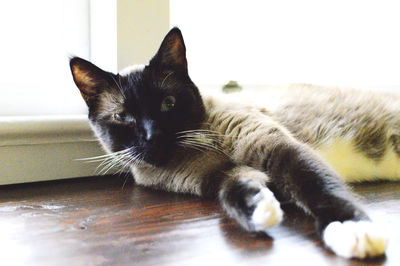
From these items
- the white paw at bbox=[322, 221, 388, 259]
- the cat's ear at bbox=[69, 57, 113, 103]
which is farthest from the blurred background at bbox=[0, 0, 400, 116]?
the white paw at bbox=[322, 221, 388, 259]

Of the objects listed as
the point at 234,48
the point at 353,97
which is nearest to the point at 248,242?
the point at 353,97

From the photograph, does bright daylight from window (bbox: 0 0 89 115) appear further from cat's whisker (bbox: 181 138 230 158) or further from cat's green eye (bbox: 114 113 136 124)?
cat's whisker (bbox: 181 138 230 158)

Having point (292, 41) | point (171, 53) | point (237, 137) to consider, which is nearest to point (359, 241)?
point (237, 137)

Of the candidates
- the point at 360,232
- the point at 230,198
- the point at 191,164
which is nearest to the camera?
the point at 360,232

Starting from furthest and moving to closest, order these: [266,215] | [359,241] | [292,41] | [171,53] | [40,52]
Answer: [292,41] → [40,52] → [171,53] → [266,215] → [359,241]

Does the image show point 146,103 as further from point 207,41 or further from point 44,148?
point 207,41

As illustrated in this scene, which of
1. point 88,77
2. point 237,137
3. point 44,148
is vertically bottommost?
point 44,148

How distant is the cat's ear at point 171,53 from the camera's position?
1.24 meters

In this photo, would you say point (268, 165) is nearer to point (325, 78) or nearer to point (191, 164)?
point (191, 164)

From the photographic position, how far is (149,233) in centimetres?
85

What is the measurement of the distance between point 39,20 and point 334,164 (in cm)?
126

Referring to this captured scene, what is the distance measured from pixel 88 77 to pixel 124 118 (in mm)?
175

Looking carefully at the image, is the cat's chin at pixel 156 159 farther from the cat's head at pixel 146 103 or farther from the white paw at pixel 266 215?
the white paw at pixel 266 215

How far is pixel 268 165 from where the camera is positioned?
3.51 feet
